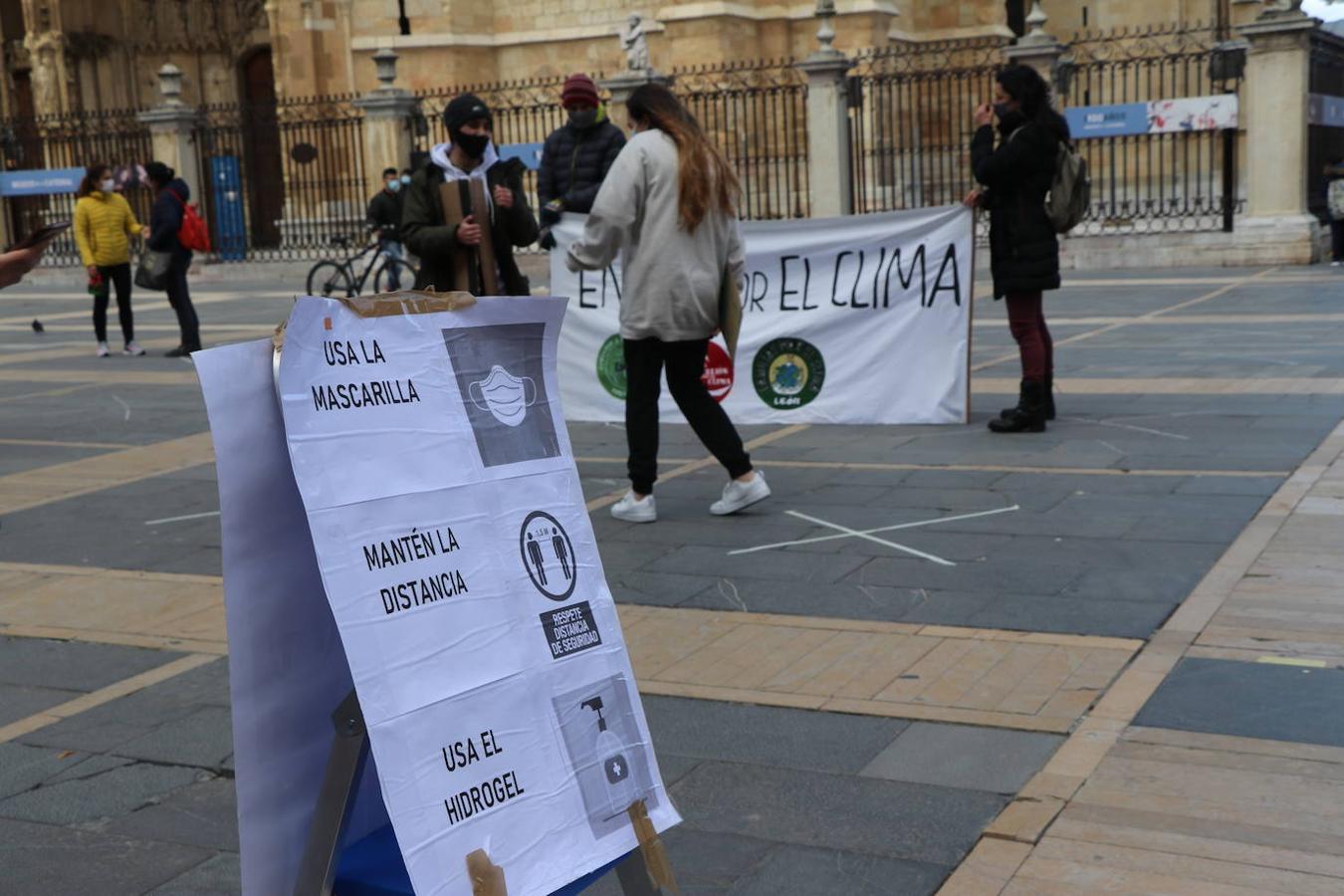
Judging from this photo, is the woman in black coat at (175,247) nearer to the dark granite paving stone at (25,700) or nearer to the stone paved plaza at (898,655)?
the stone paved plaza at (898,655)

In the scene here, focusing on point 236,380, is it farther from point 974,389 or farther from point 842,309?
point 974,389

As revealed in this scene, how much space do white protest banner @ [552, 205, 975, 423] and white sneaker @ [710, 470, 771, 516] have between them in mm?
2496

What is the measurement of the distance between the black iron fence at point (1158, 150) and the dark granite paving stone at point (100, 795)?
18778mm

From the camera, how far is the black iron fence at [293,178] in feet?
95.5

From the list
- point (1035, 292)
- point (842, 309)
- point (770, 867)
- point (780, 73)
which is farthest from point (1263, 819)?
point (780, 73)

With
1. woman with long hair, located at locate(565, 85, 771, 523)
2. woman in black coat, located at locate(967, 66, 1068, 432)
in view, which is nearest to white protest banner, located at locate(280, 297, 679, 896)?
woman with long hair, located at locate(565, 85, 771, 523)

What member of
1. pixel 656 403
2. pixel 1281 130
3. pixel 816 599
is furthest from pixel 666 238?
pixel 1281 130

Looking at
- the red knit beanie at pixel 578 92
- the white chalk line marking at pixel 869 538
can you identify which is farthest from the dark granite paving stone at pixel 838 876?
the red knit beanie at pixel 578 92

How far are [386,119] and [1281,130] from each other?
14.7 m

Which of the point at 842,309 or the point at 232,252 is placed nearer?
the point at 842,309

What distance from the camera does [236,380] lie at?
2.68m

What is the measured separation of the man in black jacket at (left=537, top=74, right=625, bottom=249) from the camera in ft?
33.9

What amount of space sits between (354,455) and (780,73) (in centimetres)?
2827

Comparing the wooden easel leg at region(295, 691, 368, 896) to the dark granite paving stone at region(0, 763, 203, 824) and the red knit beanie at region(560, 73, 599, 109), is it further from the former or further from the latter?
the red knit beanie at region(560, 73, 599, 109)
